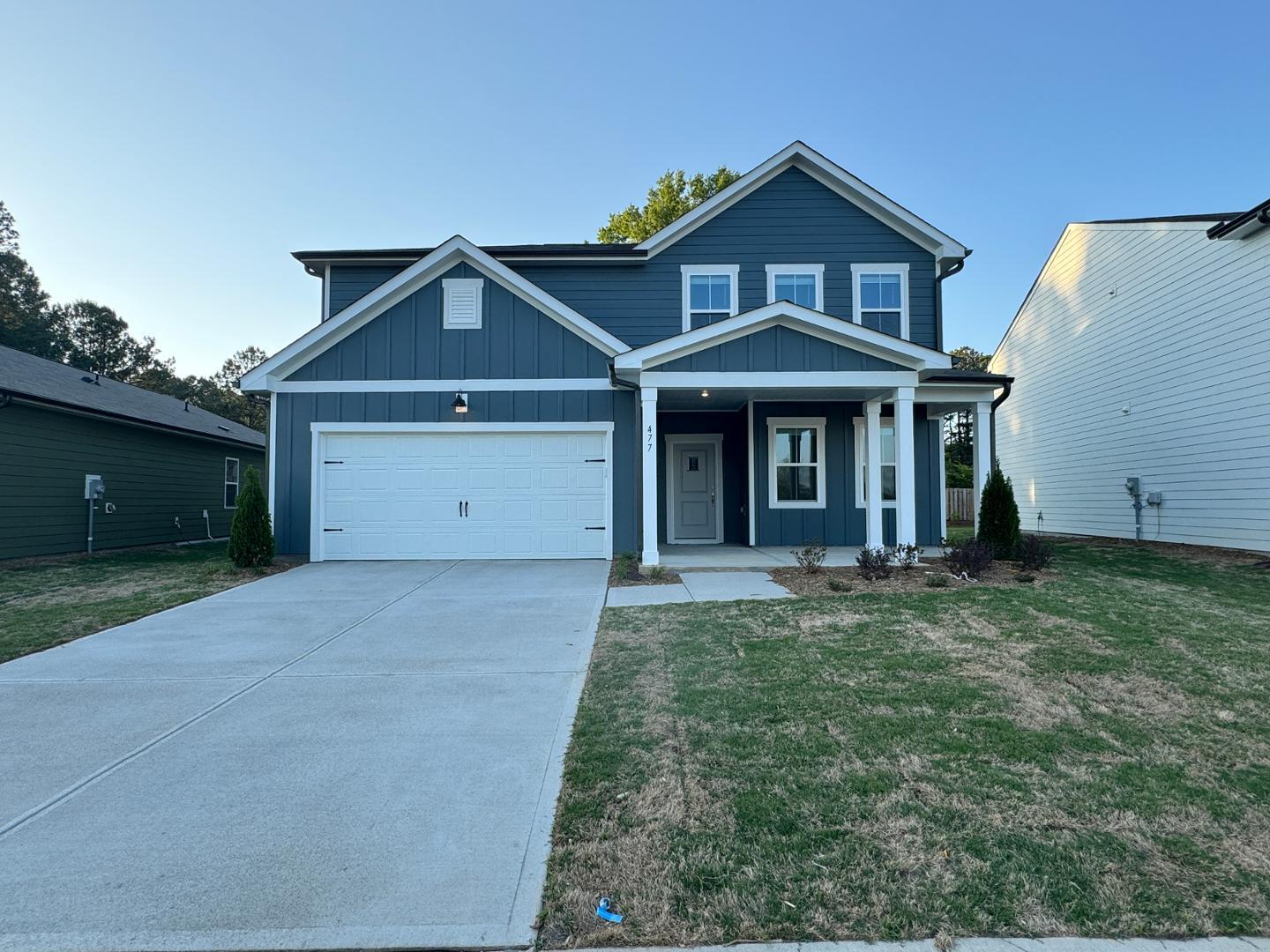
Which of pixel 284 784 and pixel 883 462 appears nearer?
pixel 284 784

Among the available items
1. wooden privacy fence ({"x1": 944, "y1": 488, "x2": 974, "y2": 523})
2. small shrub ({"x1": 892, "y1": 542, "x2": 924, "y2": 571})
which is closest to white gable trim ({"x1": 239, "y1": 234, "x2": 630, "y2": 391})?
small shrub ({"x1": 892, "y1": 542, "x2": 924, "y2": 571})

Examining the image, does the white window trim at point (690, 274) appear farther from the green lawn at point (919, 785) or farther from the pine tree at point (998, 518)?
the green lawn at point (919, 785)

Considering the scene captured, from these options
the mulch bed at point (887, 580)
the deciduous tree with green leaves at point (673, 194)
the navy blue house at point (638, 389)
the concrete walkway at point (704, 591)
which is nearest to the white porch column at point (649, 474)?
the navy blue house at point (638, 389)

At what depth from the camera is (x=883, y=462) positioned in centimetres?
1232

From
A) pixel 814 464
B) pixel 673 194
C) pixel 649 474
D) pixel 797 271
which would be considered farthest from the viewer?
pixel 673 194

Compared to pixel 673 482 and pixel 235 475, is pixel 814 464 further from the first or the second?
pixel 235 475

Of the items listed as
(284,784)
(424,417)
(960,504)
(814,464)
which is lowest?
(284,784)

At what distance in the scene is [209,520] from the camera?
Answer: 56.9ft

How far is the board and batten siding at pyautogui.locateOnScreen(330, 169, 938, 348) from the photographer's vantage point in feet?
41.3

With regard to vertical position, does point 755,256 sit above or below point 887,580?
above

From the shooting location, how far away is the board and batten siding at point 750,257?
1259 centimetres

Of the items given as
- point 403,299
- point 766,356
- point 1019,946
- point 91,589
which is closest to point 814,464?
point 766,356

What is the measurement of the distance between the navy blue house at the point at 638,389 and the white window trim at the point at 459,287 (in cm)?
3

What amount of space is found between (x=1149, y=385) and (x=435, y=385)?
1400 centimetres
